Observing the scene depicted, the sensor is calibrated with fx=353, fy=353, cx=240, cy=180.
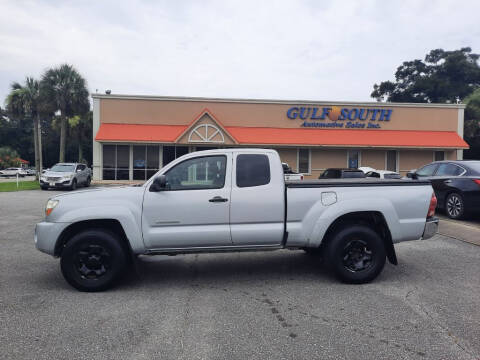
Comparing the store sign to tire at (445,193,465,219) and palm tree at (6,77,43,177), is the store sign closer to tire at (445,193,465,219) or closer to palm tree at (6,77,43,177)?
Result: tire at (445,193,465,219)

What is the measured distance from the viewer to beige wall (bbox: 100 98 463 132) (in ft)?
76.5

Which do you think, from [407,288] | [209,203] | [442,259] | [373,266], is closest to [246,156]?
[209,203]

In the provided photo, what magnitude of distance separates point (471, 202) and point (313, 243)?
648cm

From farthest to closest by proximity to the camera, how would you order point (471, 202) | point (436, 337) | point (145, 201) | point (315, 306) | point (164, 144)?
point (164, 144)
point (471, 202)
point (145, 201)
point (315, 306)
point (436, 337)

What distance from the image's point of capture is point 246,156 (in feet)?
16.4

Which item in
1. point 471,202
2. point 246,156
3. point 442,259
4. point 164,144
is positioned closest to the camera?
point 246,156

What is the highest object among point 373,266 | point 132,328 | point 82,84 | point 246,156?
point 82,84

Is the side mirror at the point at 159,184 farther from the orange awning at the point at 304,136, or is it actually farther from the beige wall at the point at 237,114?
the beige wall at the point at 237,114

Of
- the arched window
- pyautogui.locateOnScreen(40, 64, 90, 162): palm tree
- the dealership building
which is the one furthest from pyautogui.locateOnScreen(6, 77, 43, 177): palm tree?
the arched window

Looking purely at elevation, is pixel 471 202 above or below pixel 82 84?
below

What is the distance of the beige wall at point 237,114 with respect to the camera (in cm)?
2331

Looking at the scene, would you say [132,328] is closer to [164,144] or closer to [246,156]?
[246,156]

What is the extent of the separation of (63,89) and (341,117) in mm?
Answer: 22994

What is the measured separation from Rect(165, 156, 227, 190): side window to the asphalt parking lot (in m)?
1.38
